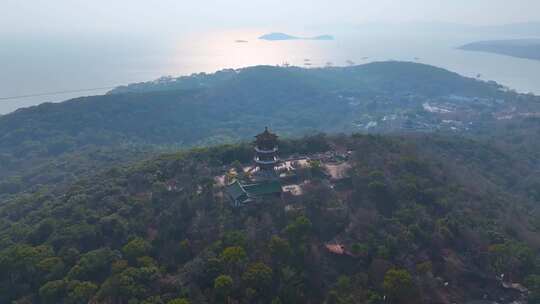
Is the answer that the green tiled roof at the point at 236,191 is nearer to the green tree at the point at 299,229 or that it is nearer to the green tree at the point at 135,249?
the green tree at the point at 299,229

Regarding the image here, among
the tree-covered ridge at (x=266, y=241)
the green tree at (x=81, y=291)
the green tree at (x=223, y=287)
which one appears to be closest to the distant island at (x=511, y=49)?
the tree-covered ridge at (x=266, y=241)

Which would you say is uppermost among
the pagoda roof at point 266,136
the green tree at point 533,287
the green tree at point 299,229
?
the pagoda roof at point 266,136

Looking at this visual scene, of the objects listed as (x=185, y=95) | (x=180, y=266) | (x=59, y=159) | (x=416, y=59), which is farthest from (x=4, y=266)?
(x=416, y=59)

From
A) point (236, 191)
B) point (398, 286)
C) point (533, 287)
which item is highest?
point (236, 191)

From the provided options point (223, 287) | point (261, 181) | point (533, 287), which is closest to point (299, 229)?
point (223, 287)

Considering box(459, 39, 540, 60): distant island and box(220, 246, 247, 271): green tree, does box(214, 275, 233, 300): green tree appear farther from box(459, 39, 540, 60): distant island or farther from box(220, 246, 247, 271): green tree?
box(459, 39, 540, 60): distant island

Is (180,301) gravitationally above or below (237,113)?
above

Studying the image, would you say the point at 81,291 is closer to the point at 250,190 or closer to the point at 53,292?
the point at 53,292
